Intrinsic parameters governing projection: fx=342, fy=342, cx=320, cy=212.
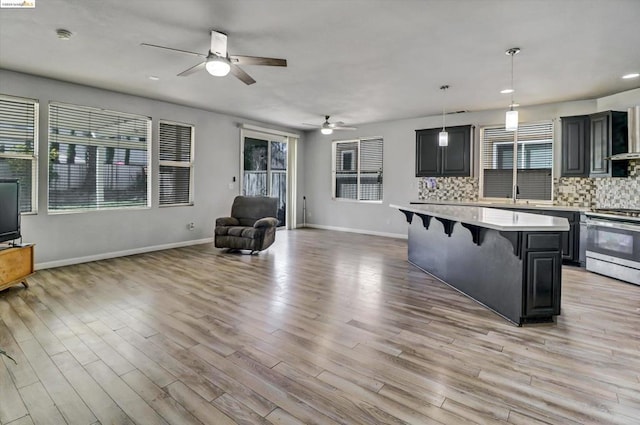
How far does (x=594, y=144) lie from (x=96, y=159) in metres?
7.93

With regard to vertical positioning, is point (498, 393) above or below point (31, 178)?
below

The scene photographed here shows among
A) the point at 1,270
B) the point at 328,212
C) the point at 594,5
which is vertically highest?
the point at 594,5

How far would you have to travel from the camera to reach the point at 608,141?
516 cm

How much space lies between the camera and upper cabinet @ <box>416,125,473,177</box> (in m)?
6.79

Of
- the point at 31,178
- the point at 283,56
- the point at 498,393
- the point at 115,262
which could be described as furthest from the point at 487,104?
the point at 31,178

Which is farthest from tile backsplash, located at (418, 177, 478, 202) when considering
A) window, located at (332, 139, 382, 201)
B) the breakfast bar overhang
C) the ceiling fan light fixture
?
the ceiling fan light fixture

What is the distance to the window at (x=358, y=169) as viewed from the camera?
8445mm

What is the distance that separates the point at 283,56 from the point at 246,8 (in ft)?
3.67

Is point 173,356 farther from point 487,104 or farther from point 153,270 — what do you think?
point 487,104

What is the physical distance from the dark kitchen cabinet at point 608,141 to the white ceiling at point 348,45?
0.47 meters

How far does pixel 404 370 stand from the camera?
7.58 ft

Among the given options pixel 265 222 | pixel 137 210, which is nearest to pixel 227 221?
pixel 265 222

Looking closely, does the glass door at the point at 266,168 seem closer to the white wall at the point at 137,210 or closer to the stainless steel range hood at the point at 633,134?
the white wall at the point at 137,210

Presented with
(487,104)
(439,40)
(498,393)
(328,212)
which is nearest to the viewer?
(498,393)
